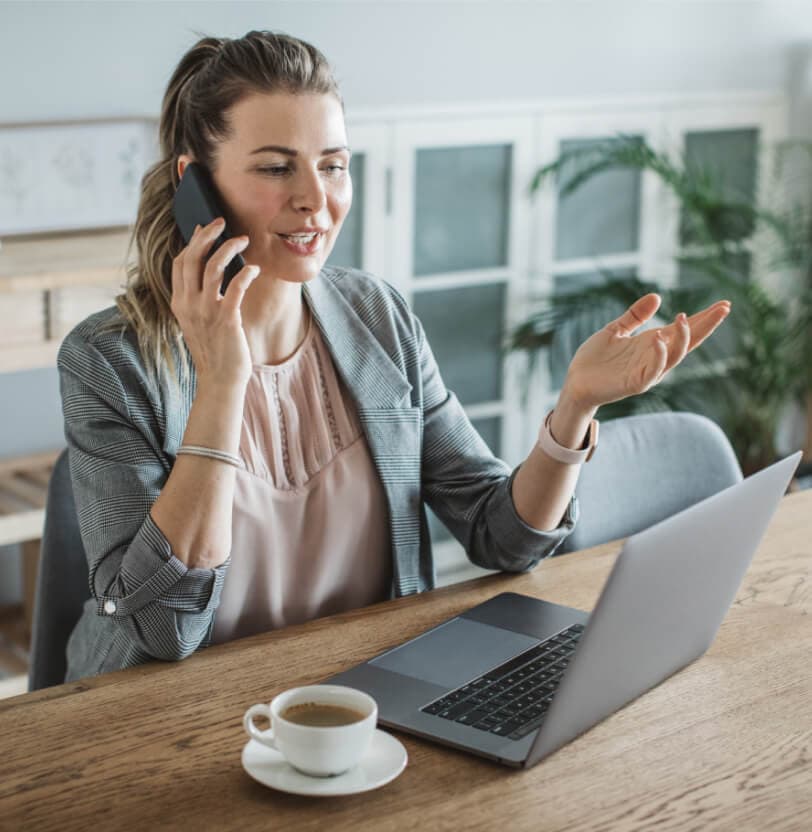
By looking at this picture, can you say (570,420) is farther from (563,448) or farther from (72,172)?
(72,172)

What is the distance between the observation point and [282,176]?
5.71 feet

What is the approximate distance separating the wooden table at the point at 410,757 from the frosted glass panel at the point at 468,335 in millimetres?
2335

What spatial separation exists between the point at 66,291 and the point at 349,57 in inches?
43.9

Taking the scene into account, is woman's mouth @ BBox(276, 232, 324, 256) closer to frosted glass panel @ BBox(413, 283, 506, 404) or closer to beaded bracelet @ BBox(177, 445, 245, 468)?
beaded bracelet @ BBox(177, 445, 245, 468)

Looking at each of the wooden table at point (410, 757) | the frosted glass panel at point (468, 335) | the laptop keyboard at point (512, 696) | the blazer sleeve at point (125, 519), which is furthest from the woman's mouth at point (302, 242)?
the frosted glass panel at point (468, 335)

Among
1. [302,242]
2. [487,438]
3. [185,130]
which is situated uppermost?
[185,130]

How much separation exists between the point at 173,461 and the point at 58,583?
32 centimetres

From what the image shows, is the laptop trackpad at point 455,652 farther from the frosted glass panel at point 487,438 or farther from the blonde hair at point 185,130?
the frosted glass panel at point 487,438

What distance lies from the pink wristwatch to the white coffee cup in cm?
60

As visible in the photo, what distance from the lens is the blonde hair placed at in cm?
175

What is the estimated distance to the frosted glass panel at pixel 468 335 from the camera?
3885 mm

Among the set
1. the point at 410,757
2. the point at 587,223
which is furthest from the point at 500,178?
the point at 410,757

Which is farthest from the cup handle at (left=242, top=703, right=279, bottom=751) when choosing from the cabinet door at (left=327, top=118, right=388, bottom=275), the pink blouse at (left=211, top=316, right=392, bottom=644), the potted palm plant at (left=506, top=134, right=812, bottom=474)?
the potted palm plant at (left=506, top=134, right=812, bottom=474)

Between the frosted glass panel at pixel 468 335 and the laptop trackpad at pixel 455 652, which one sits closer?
the laptop trackpad at pixel 455 652
